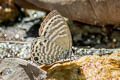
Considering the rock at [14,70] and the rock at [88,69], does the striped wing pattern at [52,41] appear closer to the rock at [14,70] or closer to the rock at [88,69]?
the rock at [88,69]

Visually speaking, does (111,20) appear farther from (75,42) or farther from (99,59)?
(99,59)

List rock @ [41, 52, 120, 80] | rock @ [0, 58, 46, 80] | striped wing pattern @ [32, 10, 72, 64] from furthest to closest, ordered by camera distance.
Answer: striped wing pattern @ [32, 10, 72, 64] < rock @ [41, 52, 120, 80] < rock @ [0, 58, 46, 80]

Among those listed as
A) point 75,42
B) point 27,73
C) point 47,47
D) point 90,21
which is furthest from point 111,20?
point 27,73

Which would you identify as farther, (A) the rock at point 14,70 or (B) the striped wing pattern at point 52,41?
(B) the striped wing pattern at point 52,41

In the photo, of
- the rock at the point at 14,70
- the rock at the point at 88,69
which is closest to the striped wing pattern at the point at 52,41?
the rock at the point at 88,69

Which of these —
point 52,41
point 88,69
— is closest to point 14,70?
point 52,41

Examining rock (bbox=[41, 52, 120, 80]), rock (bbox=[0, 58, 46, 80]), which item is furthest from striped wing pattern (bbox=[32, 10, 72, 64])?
rock (bbox=[0, 58, 46, 80])

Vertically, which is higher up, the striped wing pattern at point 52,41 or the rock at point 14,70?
the striped wing pattern at point 52,41

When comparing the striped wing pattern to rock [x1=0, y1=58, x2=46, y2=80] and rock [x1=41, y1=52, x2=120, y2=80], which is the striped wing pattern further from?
rock [x1=0, y1=58, x2=46, y2=80]

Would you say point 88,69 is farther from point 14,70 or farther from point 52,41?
point 14,70
